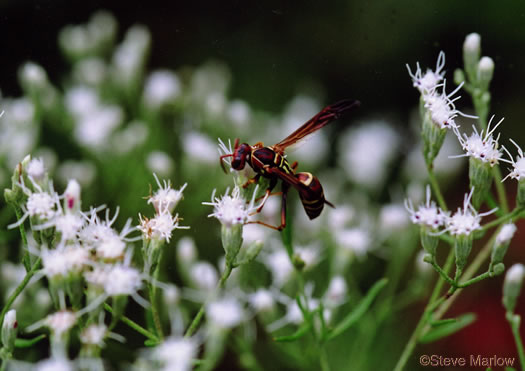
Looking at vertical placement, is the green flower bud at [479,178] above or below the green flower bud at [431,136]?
below

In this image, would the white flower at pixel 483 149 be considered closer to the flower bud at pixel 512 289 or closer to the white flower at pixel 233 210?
the flower bud at pixel 512 289

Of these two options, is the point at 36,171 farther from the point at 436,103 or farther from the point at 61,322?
the point at 436,103

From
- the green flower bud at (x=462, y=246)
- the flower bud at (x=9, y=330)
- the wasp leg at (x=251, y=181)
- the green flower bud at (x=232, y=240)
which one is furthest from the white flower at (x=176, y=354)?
the green flower bud at (x=462, y=246)

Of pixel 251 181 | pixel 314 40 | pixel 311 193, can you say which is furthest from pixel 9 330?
pixel 314 40

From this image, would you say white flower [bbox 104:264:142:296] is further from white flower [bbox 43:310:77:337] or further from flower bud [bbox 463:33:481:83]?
flower bud [bbox 463:33:481:83]

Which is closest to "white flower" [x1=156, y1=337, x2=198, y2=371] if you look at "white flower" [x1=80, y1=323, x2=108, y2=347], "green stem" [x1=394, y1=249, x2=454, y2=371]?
"white flower" [x1=80, y1=323, x2=108, y2=347]

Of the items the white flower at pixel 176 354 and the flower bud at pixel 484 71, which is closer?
the white flower at pixel 176 354
